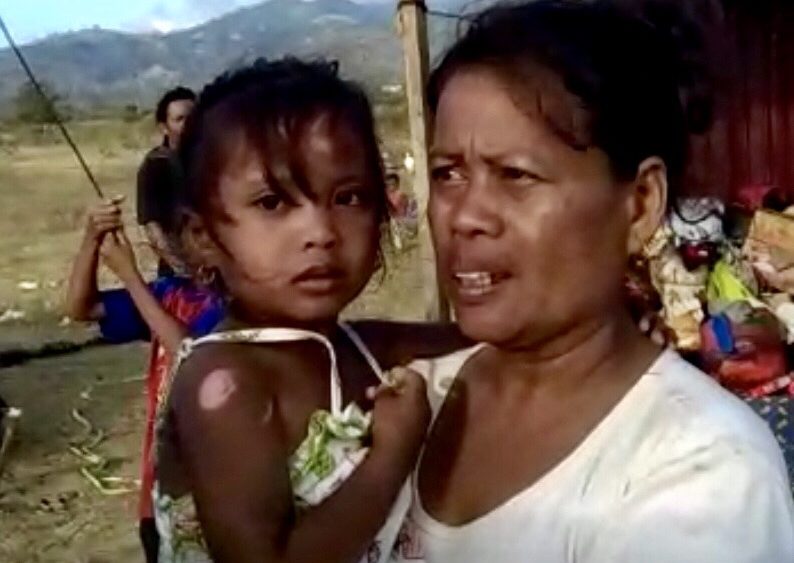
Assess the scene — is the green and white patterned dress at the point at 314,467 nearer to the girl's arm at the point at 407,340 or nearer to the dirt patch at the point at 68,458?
the girl's arm at the point at 407,340

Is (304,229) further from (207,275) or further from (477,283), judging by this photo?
(477,283)

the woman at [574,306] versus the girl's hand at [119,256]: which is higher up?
the woman at [574,306]

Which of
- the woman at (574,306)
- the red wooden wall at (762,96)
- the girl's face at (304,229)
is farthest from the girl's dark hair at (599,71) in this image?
the red wooden wall at (762,96)

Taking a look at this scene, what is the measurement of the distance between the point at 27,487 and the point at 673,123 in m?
5.64

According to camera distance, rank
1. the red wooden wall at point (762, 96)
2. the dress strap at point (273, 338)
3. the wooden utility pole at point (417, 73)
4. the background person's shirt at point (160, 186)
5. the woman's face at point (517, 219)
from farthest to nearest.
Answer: the red wooden wall at point (762, 96) → the wooden utility pole at point (417, 73) → the background person's shirt at point (160, 186) → the dress strap at point (273, 338) → the woman's face at point (517, 219)

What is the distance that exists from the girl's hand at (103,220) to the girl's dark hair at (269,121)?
176 centimetres

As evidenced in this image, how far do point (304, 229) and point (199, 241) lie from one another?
0.53ft

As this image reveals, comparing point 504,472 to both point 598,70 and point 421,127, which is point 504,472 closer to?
point 598,70

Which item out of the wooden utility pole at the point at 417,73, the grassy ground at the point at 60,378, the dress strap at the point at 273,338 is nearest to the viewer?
the dress strap at the point at 273,338

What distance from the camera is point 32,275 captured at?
13094 millimetres

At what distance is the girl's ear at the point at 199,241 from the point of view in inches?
67.6

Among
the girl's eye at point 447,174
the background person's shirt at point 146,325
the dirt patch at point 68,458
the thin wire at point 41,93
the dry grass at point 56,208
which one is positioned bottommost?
the dry grass at point 56,208

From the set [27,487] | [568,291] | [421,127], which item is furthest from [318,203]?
[27,487]

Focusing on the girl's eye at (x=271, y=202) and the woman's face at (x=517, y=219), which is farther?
the girl's eye at (x=271, y=202)
